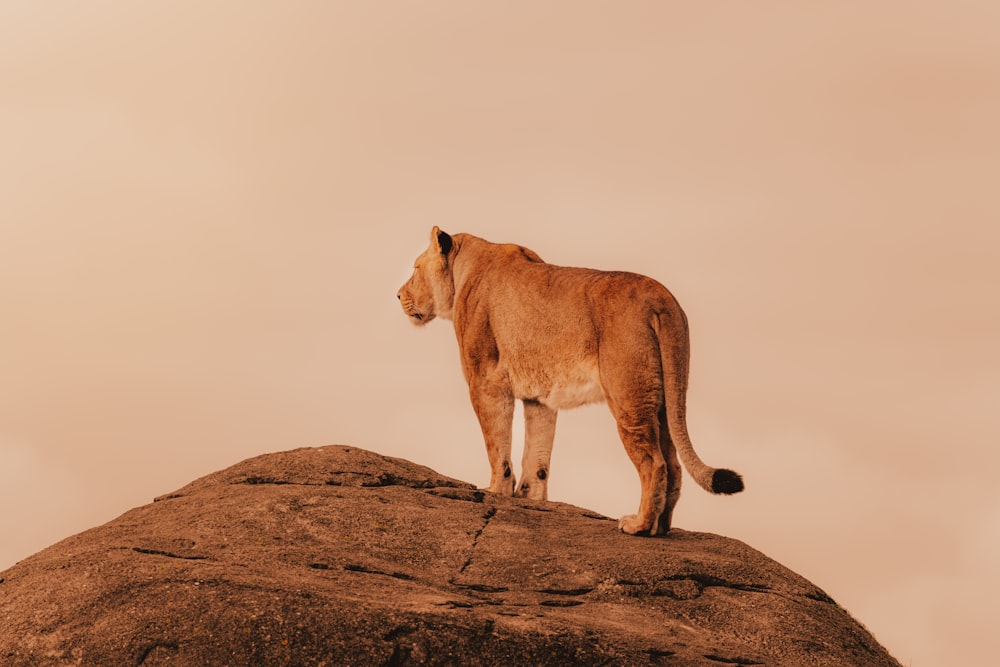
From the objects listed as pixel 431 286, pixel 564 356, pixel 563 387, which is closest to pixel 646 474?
pixel 563 387

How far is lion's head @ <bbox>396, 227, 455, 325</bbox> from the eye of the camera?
57.2 feet

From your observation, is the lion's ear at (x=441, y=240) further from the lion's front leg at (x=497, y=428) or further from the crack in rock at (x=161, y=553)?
the crack in rock at (x=161, y=553)

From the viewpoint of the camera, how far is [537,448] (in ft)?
51.9

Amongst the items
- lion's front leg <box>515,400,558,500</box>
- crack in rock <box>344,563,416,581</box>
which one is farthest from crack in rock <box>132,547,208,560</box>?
lion's front leg <box>515,400,558,500</box>

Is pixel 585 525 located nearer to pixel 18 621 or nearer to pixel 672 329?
pixel 672 329

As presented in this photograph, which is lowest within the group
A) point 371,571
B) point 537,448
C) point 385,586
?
point 385,586

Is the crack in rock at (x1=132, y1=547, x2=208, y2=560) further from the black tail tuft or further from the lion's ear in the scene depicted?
the lion's ear

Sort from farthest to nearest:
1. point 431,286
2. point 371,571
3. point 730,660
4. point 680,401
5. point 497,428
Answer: point 431,286
point 497,428
point 680,401
point 371,571
point 730,660

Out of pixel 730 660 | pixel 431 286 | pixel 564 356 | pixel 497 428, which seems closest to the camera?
pixel 730 660

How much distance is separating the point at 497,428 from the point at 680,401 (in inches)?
113

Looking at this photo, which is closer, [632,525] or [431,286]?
[632,525]

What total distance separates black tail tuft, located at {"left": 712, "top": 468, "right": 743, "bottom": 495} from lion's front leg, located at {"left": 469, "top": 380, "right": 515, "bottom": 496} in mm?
3384

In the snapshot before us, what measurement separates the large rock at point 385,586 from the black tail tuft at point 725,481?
80cm

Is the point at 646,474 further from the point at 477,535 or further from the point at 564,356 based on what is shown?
the point at 477,535
